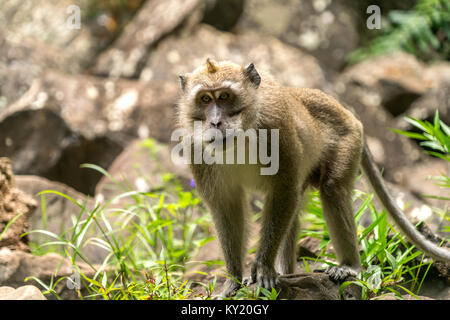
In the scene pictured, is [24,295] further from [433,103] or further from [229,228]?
[433,103]

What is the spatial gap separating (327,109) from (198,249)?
8.90 ft

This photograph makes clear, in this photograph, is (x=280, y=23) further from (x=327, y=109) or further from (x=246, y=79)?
(x=246, y=79)

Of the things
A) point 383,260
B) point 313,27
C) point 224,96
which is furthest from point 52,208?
point 313,27

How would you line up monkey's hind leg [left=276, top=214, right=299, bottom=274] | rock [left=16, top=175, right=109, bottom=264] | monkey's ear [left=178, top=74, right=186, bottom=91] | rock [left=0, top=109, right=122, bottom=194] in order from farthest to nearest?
rock [left=0, top=109, right=122, bottom=194] → rock [left=16, top=175, right=109, bottom=264] → monkey's hind leg [left=276, top=214, right=299, bottom=274] → monkey's ear [left=178, top=74, right=186, bottom=91]

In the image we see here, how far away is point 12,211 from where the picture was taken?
5.66 metres

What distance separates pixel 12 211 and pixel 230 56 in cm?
633

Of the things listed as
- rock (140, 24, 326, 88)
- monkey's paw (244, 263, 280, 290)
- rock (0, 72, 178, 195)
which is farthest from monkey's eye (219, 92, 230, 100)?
rock (140, 24, 326, 88)

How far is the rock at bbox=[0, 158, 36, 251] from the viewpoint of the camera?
5.52m

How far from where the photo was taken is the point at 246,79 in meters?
4.41

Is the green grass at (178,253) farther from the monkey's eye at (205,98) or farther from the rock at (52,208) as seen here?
the monkey's eye at (205,98)

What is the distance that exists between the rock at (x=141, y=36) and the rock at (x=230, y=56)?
0.22 metres

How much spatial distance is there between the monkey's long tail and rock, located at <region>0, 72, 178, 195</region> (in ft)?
13.5

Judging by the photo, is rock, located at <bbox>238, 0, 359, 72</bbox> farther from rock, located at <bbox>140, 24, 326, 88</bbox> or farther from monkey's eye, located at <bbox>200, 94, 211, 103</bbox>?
monkey's eye, located at <bbox>200, 94, 211, 103</bbox>
